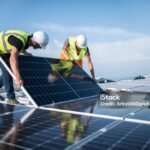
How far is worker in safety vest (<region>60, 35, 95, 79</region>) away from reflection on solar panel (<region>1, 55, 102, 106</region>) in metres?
1.18

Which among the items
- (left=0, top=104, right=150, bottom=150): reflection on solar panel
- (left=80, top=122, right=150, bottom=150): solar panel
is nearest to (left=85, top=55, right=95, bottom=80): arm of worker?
(left=0, top=104, right=150, bottom=150): reflection on solar panel

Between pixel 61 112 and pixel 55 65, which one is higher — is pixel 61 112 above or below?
below

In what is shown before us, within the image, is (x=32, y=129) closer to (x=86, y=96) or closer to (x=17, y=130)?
(x=17, y=130)

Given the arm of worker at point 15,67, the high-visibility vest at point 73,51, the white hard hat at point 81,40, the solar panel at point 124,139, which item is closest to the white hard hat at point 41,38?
the arm of worker at point 15,67

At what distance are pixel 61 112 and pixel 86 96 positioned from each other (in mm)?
2278

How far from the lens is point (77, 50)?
10.9 m

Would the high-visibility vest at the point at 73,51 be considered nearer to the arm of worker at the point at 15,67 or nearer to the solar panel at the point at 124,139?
the arm of worker at the point at 15,67

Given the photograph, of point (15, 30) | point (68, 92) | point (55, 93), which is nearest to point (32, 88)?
point (55, 93)

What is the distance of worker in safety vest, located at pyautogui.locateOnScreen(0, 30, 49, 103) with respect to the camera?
6.64m

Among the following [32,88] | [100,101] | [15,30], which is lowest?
[100,101]

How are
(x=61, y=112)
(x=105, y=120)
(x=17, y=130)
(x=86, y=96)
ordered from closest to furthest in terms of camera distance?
(x=17, y=130) < (x=105, y=120) < (x=61, y=112) < (x=86, y=96)

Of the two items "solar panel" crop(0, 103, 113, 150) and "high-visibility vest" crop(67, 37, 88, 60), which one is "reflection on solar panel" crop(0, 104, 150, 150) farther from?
"high-visibility vest" crop(67, 37, 88, 60)

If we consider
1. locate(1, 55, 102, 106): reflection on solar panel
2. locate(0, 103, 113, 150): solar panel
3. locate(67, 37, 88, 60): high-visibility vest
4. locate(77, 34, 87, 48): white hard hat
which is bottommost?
locate(0, 103, 113, 150): solar panel

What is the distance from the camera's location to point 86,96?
7.95 metres
